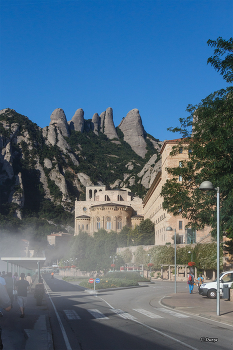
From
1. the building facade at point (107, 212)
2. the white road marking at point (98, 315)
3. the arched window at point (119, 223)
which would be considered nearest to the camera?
the white road marking at point (98, 315)

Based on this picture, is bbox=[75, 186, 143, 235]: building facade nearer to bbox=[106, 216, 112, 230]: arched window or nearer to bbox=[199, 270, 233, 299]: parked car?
bbox=[106, 216, 112, 230]: arched window

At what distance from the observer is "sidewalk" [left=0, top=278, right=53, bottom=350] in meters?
9.32

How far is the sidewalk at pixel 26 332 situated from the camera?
9321 mm

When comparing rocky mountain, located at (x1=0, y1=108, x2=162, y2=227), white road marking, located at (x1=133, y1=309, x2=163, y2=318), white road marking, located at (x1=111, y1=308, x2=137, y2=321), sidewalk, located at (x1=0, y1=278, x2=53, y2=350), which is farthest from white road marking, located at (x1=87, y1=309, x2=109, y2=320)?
rocky mountain, located at (x1=0, y1=108, x2=162, y2=227)

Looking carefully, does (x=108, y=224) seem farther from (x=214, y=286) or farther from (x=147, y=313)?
(x=147, y=313)

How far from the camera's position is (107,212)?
356ft

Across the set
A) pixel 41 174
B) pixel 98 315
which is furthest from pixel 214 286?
pixel 41 174

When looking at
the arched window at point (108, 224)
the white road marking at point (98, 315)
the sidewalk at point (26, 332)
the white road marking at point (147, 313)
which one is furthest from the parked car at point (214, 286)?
the arched window at point (108, 224)

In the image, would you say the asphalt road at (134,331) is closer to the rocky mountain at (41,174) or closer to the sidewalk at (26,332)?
the sidewalk at (26,332)

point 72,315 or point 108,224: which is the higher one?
point 108,224

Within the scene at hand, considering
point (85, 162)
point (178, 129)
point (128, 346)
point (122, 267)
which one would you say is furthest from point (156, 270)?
point (85, 162)

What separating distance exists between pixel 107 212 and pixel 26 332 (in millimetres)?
97673

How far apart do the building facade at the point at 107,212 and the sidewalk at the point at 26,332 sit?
303 feet

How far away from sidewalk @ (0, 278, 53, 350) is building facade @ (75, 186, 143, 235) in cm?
9234
